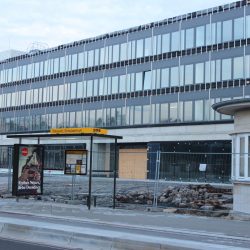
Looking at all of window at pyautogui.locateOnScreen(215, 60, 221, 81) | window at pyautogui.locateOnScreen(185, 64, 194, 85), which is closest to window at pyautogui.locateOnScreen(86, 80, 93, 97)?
window at pyautogui.locateOnScreen(185, 64, 194, 85)

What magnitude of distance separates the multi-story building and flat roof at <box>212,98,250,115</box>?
1912cm

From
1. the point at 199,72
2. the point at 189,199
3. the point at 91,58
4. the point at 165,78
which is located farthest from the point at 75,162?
the point at 91,58

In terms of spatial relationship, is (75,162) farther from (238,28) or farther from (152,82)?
(152,82)

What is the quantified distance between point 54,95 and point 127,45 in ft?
48.8

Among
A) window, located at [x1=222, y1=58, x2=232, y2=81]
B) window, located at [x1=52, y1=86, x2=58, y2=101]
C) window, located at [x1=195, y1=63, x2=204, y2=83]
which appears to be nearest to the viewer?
window, located at [x1=222, y1=58, x2=232, y2=81]

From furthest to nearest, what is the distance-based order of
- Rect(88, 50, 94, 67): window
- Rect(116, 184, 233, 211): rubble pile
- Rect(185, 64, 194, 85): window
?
Rect(88, 50, 94, 67): window, Rect(185, 64, 194, 85): window, Rect(116, 184, 233, 211): rubble pile

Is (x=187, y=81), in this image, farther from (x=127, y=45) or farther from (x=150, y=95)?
(x=127, y=45)

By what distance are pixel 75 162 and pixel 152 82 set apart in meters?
41.6

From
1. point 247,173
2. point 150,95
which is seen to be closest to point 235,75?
point 150,95

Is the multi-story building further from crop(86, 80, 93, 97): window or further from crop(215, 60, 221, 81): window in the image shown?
crop(215, 60, 221, 81): window

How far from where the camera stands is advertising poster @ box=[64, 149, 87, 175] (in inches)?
790

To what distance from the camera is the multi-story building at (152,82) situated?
5359 centimetres

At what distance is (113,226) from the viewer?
1489cm

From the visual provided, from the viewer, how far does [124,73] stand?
210ft
